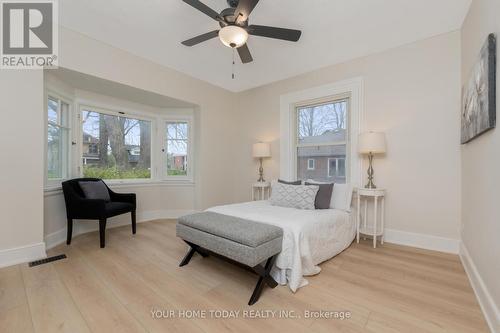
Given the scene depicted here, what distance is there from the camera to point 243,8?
5.71 ft

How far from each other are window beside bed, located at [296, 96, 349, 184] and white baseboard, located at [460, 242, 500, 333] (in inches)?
62.3

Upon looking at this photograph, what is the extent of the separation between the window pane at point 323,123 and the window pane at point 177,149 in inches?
87.7

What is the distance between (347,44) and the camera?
284 centimetres

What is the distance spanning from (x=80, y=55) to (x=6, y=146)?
127 centimetres

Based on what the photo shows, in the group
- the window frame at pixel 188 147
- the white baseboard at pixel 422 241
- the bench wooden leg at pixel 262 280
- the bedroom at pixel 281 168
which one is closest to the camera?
the bedroom at pixel 281 168

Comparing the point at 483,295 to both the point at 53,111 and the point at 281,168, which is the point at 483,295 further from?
the point at 53,111

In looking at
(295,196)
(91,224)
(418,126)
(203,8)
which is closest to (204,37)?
(203,8)

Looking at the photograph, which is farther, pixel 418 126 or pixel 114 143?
pixel 114 143

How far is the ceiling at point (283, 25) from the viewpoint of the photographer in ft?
7.18

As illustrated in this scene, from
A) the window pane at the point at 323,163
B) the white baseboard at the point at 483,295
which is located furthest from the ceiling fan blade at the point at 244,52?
the white baseboard at the point at 483,295

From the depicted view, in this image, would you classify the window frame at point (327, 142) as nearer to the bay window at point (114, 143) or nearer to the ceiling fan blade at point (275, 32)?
the ceiling fan blade at point (275, 32)

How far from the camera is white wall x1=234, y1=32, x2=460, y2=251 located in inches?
99.3

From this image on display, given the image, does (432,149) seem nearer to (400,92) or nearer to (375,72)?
(400,92)

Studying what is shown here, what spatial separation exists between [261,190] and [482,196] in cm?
292
